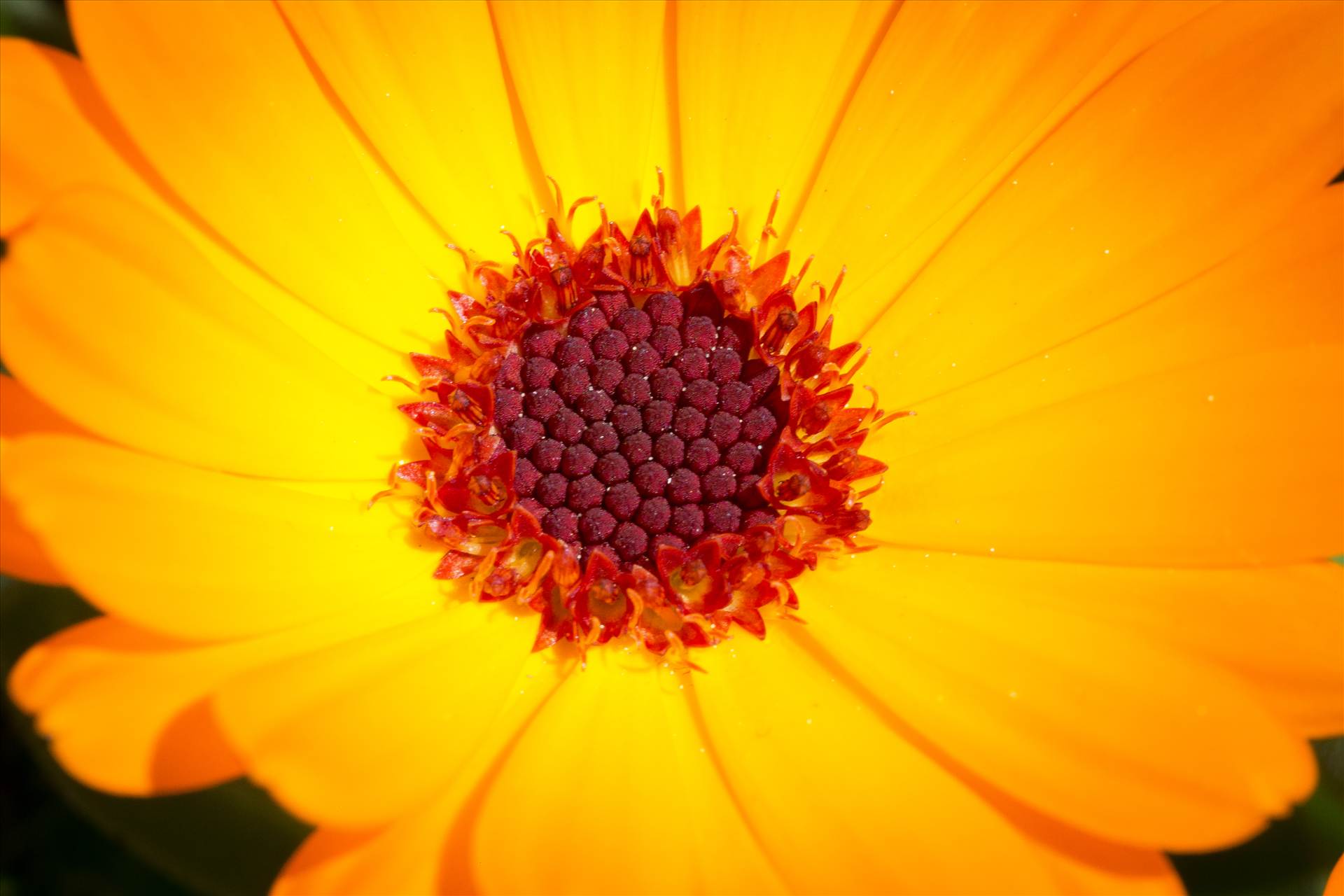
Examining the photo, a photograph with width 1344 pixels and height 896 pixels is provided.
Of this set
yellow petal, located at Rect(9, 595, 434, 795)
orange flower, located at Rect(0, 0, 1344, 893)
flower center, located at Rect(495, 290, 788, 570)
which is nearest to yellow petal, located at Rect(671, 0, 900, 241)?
orange flower, located at Rect(0, 0, 1344, 893)

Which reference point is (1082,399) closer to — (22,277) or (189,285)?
(189,285)

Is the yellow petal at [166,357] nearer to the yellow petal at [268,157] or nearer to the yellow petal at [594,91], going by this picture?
the yellow petal at [268,157]

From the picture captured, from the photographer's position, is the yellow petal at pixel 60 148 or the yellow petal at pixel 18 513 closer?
the yellow petal at pixel 18 513

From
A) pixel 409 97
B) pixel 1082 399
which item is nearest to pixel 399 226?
pixel 409 97

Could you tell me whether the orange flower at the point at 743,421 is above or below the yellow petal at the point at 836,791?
above

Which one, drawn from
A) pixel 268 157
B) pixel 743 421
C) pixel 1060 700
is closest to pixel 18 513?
pixel 268 157

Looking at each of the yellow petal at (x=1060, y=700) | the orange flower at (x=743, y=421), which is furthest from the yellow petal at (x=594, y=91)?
the yellow petal at (x=1060, y=700)

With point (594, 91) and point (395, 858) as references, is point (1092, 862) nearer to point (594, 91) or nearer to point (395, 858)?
point (395, 858)

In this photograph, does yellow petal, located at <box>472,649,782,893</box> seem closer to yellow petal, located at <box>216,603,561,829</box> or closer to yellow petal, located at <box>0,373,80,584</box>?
yellow petal, located at <box>216,603,561,829</box>
